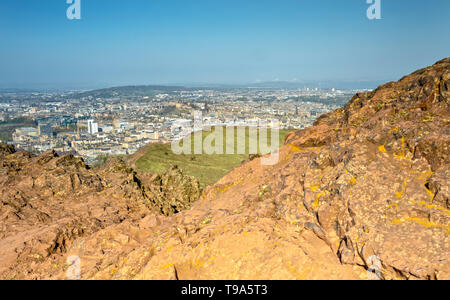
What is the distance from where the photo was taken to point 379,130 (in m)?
8.48

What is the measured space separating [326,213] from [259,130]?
56773mm

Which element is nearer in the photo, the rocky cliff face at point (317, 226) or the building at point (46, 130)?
the rocky cliff face at point (317, 226)

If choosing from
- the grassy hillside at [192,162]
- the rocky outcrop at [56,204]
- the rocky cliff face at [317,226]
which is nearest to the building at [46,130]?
the grassy hillside at [192,162]

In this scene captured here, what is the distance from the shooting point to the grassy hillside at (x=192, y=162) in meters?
38.2

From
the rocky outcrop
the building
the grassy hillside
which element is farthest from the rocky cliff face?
the building

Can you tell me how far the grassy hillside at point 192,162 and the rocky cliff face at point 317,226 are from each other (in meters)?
24.9

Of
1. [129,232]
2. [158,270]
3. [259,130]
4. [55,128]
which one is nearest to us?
[158,270]

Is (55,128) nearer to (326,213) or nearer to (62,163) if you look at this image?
(62,163)


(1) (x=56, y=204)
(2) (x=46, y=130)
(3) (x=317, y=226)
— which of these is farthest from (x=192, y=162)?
(2) (x=46, y=130)

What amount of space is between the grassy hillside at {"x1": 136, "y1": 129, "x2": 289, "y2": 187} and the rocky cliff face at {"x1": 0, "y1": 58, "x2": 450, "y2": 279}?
24.9 metres

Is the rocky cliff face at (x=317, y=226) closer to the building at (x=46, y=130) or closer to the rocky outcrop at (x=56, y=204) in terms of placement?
the rocky outcrop at (x=56, y=204)

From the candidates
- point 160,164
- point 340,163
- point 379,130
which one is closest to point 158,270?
point 340,163

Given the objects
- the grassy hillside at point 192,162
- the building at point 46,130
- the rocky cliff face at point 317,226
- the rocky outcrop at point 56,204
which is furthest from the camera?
the building at point 46,130

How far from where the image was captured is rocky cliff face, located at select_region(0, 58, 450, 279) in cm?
593
